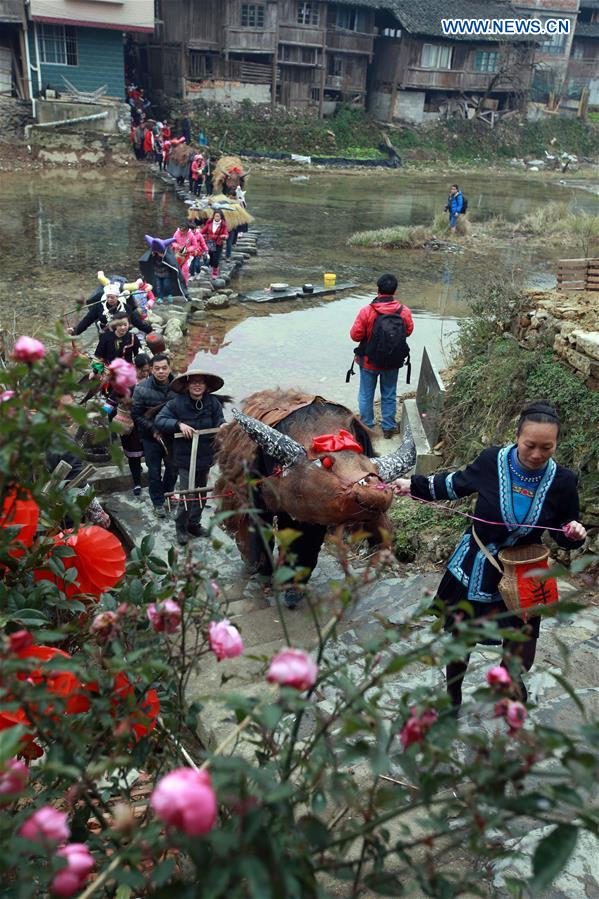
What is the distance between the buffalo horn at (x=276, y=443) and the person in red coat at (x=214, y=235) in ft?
34.8

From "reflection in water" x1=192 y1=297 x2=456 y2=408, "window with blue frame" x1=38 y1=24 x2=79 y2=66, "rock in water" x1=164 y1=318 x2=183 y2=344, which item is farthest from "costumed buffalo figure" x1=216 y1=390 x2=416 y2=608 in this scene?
"window with blue frame" x1=38 y1=24 x2=79 y2=66

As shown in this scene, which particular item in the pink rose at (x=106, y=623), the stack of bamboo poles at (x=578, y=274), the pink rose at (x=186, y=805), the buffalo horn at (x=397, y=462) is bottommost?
the buffalo horn at (x=397, y=462)

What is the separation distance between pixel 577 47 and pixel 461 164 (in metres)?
14.5

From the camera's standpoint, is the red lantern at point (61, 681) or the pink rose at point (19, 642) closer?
the pink rose at point (19, 642)

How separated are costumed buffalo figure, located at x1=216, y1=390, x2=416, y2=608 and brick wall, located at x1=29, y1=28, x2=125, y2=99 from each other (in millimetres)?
26988

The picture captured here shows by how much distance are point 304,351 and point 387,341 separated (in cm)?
363

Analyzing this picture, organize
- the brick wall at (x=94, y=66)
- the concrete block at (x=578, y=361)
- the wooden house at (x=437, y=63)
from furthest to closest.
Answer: the wooden house at (x=437, y=63), the brick wall at (x=94, y=66), the concrete block at (x=578, y=361)

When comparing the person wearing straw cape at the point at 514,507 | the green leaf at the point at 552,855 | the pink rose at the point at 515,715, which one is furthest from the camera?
the person wearing straw cape at the point at 514,507

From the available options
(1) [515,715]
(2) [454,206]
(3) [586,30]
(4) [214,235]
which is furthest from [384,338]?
(3) [586,30]

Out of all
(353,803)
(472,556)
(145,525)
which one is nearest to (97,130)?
(145,525)

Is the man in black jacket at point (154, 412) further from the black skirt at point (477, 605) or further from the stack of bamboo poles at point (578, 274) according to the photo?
the stack of bamboo poles at point (578, 274)

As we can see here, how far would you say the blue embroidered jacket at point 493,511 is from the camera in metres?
3.59

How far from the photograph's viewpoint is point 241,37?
32781mm

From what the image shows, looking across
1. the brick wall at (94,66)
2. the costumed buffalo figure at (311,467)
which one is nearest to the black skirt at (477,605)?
the costumed buffalo figure at (311,467)
